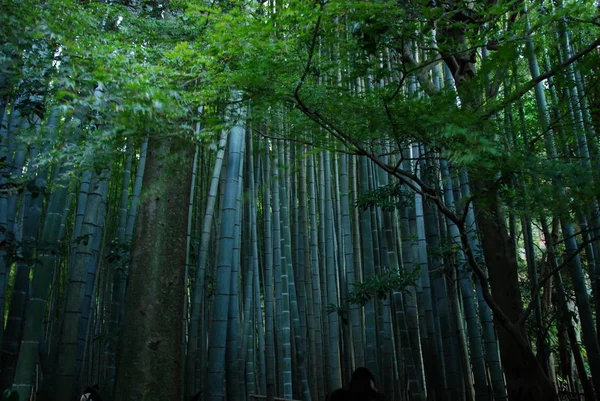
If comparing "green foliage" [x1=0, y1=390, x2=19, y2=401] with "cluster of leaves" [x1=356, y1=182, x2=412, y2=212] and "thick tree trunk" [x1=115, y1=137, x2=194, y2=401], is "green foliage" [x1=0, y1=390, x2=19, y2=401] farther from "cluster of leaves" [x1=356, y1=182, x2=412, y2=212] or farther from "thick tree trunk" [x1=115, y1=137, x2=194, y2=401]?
"cluster of leaves" [x1=356, y1=182, x2=412, y2=212]

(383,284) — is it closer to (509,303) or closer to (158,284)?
(509,303)

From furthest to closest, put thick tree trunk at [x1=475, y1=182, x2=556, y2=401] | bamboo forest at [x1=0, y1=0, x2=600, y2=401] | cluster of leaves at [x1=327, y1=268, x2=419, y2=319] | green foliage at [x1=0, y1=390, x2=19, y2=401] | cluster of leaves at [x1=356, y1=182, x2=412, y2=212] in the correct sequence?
cluster of leaves at [x1=356, y1=182, x2=412, y2=212], cluster of leaves at [x1=327, y1=268, x2=419, y2=319], thick tree trunk at [x1=475, y1=182, x2=556, y2=401], bamboo forest at [x1=0, y1=0, x2=600, y2=401], green foliage at [x1=0, y1=390, x2=19, y2=401]

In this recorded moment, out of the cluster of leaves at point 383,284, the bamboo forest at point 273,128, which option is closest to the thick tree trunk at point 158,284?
the bamboo forest at point 273,128

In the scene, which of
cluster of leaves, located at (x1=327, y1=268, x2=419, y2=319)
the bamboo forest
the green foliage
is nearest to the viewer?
the green foliage

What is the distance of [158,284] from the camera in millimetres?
2643

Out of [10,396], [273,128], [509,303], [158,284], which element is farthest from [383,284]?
[10,396]

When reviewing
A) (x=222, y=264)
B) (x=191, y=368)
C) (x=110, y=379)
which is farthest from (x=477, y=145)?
(x=110, y=379)

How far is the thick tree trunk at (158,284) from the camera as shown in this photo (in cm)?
247

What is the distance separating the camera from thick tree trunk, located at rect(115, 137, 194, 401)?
2473 millimetres

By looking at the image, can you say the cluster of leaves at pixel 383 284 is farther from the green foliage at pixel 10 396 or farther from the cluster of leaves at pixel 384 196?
the green foliage at pixel 10 396

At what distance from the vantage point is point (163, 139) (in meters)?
2.96

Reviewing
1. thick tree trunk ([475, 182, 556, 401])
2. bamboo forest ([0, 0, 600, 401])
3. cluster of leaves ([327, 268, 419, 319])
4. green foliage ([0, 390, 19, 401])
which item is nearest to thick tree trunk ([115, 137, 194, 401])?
bamboo forest ([0, 0, 600, 401])

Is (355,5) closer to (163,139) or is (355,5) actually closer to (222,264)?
(163,139)

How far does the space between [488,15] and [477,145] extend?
79cm
